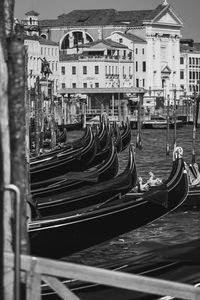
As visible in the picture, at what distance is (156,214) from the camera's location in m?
7.73

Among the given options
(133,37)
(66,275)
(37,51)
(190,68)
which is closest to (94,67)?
(37,51)

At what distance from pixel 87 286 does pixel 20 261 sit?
139 cm

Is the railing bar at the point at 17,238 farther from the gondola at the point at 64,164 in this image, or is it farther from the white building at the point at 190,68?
the white building at the point at 190,68

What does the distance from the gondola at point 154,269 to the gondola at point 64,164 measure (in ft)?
23.2

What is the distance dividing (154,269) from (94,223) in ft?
7.87

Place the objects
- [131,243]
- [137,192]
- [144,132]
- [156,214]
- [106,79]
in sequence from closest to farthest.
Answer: [156,214] → [131,243] → [137,192] → [144,132] → [106,79]

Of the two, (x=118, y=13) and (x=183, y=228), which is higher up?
(x=118, y=13)

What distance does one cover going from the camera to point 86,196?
864 cm

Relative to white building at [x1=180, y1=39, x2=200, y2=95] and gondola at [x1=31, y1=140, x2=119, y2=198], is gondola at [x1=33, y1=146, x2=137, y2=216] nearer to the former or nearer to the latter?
gondola at [x1=31, y1=140, x2=119, y2=198]

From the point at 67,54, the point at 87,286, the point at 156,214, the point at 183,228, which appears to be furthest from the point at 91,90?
the point at 87,286

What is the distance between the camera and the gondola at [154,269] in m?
4.15

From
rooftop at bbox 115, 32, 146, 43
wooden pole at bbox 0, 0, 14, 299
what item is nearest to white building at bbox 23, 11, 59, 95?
rooftop at bbox 115, 32, 146, 43

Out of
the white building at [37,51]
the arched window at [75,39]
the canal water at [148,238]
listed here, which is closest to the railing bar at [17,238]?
the canal water at [148,238]

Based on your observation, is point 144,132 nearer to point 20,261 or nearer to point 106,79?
point 106,79
